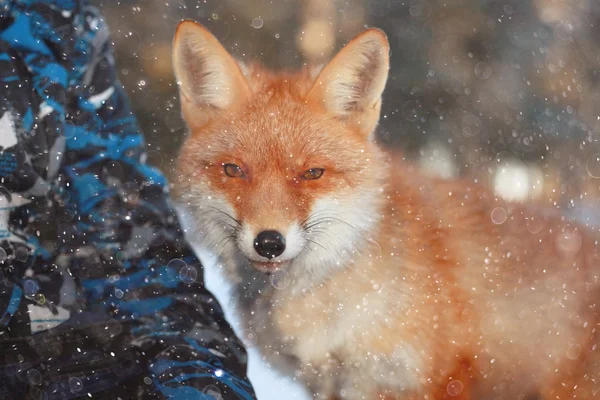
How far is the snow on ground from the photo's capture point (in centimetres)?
63

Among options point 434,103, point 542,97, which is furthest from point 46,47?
point 542,97

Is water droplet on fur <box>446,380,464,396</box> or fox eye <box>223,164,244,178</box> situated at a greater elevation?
fox eye <box>223,164,244,178</box>

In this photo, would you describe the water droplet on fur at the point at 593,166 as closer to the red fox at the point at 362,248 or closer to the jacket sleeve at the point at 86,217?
the red fox at the point at 362,248

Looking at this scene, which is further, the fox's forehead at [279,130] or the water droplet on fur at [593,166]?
the water droplet on fur at [593,166]

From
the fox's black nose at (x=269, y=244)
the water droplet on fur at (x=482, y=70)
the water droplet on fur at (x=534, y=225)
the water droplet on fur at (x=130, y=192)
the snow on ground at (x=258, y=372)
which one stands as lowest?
the snow on ground at (x=258, y=372)

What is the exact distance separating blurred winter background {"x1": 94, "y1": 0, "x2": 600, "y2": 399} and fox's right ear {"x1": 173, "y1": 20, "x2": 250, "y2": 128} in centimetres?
1

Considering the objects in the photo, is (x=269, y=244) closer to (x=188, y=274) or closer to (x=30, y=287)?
(x=188, y=274)

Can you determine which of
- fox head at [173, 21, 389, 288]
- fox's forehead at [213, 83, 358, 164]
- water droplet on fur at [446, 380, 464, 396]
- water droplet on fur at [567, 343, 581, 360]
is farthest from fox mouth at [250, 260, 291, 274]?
water droplet on fur at [567, 343, 581, 360]

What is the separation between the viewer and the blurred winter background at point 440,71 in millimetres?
587

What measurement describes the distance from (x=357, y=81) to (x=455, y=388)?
40cm

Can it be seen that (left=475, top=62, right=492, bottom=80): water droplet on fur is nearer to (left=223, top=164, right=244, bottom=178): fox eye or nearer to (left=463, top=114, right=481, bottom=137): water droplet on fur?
(left=463, top=114, right=481, bottom=137): water droplet on fur

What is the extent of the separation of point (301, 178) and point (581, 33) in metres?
0.44

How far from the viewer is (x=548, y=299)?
2.14 ft

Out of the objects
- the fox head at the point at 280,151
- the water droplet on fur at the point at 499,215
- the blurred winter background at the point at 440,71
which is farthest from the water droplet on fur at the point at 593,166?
the fox head at the point at 280,151
